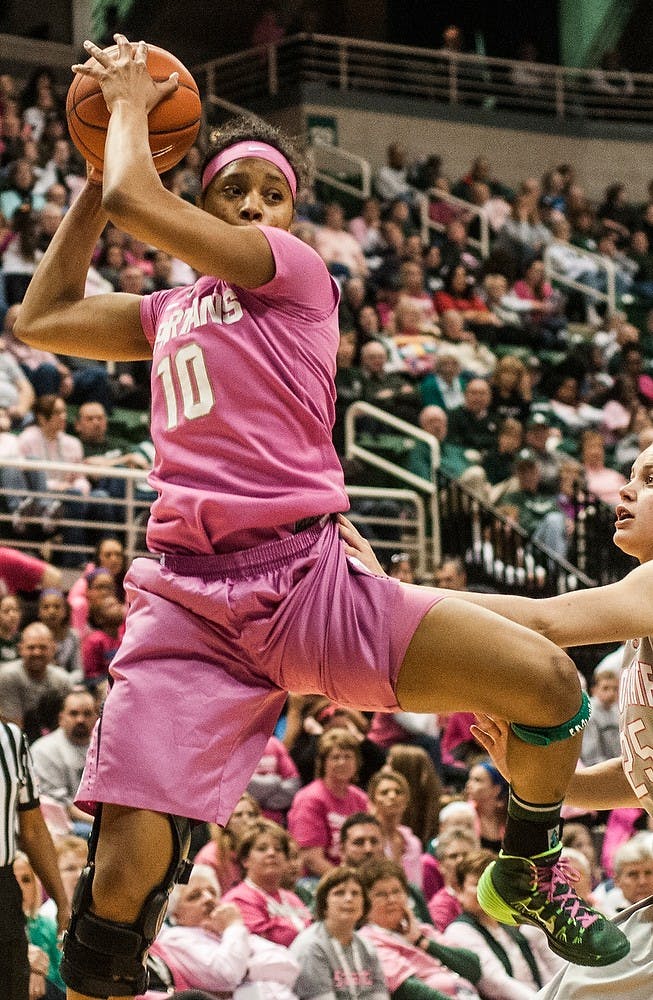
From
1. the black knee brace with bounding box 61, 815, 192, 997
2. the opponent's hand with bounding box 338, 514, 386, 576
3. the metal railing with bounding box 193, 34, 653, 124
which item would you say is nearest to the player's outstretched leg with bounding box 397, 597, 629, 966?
the opponent's hand with bounding box 338, 514, 386, 576

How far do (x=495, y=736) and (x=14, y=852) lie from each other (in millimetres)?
2858

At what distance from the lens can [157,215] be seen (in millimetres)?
3246

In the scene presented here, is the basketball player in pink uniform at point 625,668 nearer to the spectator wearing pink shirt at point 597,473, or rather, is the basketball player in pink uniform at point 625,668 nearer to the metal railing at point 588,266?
the spectator wearing pink shirt at point 597,473

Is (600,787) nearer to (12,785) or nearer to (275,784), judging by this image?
(12,785)

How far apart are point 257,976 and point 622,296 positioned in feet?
39.5

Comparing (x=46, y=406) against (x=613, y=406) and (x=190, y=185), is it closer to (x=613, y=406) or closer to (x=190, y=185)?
(x=190, y=185)

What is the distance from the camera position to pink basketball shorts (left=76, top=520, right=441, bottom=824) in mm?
3281

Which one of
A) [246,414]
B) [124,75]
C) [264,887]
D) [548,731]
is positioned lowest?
[264,887]

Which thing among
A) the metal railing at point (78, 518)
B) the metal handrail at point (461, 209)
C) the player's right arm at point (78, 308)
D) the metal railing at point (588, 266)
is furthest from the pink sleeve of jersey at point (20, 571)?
the metal railing at point (588, 266)

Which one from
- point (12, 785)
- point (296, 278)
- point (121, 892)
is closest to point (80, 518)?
point (12, 785)

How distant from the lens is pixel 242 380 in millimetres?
3373

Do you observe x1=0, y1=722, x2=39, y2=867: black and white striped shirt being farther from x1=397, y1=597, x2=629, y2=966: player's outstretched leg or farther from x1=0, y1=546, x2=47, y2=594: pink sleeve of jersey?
x1=0, y1=546, x2=47, y2=594: pink sleeve of jersey

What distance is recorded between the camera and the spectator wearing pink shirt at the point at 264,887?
6.80 metres

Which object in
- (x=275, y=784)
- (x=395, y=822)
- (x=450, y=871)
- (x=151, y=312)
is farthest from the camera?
(x=275, y=784)
